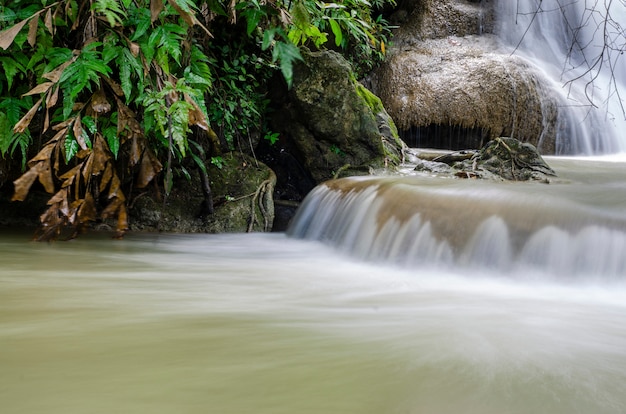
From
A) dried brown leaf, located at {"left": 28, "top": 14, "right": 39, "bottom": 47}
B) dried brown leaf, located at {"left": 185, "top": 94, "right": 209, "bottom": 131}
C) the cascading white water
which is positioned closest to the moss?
the cascading white water

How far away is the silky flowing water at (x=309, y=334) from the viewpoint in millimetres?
1228

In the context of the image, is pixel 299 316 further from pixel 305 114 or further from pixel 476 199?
pixel 305 114

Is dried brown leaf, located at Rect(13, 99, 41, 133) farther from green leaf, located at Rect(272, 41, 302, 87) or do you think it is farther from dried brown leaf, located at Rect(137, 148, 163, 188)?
green leaf, located at Rect(272, 41, 302, 87)

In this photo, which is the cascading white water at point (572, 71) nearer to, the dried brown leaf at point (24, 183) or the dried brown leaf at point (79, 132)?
the dried brown leaf at point (79, 132)

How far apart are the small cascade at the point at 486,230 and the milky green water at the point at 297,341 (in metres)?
0.12

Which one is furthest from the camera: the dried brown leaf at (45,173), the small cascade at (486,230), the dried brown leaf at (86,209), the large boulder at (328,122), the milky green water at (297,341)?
the large boulder at (328,122)

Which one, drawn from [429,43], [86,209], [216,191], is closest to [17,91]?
[86,209]

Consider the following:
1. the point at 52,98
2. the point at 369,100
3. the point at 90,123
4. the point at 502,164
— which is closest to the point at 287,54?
the point at 52,98

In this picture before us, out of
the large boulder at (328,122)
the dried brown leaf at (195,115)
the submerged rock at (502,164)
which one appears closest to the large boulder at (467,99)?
the submerged rock at (502,164)

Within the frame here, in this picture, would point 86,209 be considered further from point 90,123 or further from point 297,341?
point 297,341

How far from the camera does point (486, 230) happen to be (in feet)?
10.2

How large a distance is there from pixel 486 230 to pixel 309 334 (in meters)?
1.69

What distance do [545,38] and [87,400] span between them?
34.1ft

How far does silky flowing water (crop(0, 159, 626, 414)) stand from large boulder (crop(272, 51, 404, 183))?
2203mm
